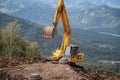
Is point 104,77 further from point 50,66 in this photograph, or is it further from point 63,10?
point 63,10

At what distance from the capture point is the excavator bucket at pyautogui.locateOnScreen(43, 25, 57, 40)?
104ft

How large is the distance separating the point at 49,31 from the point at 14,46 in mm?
48296

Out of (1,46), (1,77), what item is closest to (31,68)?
(1,77)

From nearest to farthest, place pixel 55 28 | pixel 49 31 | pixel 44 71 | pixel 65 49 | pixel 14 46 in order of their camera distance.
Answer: pixel 44 71, pixel 49 31, pixel 55 28, pixel 65 49, pixel 14 46

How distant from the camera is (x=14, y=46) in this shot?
79.4 meters

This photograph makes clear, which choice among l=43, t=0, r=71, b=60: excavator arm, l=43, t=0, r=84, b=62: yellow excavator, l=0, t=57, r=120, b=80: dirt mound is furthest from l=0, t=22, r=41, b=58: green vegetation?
l=0, t=57, r=120, b=80: dirt mound

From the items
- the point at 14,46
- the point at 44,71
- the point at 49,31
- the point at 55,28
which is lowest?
the point at 44,71

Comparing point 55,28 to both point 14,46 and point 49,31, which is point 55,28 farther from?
point 14,46

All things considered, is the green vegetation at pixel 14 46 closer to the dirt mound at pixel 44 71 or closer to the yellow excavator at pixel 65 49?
the yellow excavator at pixel 65 49

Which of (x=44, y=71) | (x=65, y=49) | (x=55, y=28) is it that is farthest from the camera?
(x=65, y=49)

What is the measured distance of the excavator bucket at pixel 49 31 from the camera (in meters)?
31.7

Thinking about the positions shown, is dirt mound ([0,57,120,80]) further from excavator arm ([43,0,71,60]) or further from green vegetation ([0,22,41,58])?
green vegetation ([0,22,41,58])

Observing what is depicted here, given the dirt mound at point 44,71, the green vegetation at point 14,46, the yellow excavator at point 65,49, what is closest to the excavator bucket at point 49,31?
the yellow excavator at point 65,49

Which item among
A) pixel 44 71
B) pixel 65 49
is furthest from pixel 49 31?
pixel 44 71
